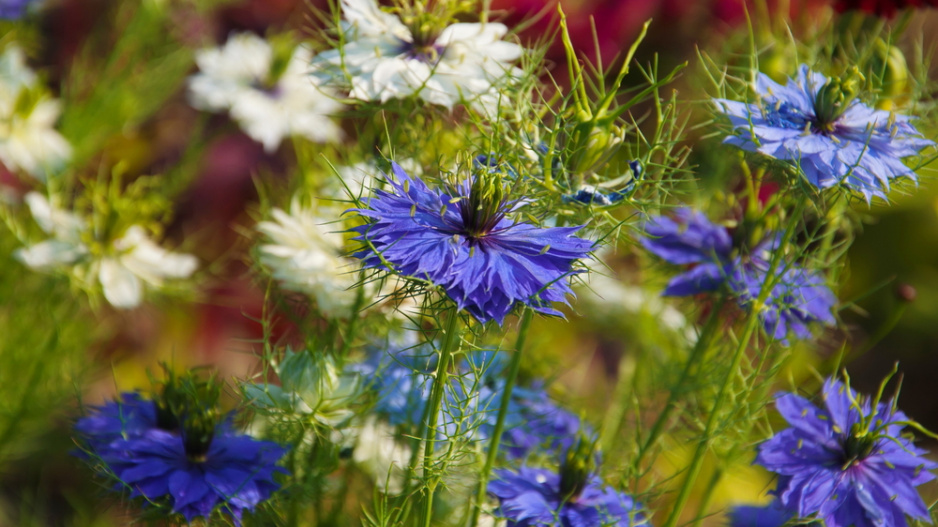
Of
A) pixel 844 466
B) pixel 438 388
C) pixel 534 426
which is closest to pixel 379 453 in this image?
pixel 534 426

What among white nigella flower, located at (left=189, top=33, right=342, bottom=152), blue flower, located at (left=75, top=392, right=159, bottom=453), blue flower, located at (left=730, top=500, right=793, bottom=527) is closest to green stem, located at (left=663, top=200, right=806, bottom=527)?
blue flower, located at (left=730, top=500, right=793, bottom=527)

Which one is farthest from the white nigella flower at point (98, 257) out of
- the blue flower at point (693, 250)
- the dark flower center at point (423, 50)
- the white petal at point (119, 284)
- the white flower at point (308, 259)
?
the blue flower at point (693, 250)

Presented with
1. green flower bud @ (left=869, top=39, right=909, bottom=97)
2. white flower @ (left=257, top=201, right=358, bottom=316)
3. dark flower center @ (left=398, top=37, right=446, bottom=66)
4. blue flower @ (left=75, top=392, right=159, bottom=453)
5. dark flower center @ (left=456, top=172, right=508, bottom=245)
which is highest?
green flower bud @ (left=869, top=39, right=909, bottom=97)

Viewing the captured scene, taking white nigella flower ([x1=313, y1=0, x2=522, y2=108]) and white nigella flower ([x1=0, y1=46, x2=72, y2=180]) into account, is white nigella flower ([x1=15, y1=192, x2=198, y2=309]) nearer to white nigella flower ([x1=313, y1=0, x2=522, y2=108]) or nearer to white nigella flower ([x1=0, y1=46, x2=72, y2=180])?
white nigella flower ([x1=0, y1=46, x2=72, y2=180])

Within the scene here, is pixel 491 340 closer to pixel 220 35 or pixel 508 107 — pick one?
pixel 508 107

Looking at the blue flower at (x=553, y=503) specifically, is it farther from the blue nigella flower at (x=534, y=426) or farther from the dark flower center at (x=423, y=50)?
the dark flower center at (x=423, y=50)

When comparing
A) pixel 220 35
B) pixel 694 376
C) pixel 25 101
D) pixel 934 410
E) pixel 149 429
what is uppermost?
pixel 220 35

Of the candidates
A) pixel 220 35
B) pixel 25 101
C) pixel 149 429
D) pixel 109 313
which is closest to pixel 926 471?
pixel 149 429
